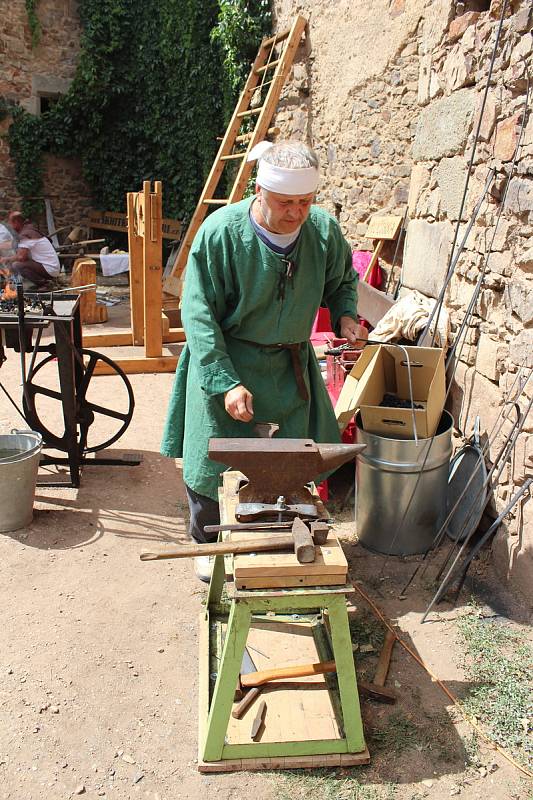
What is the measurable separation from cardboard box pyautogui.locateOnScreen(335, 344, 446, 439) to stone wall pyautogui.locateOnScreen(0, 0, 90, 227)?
36.8 feet

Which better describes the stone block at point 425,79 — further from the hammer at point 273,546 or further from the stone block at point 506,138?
the hammer at point 273,546

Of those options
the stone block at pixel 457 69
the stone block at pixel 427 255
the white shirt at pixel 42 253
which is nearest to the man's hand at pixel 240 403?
the stone block at pixel 427 255

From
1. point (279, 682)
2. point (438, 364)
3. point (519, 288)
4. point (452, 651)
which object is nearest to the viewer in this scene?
point (279, 682)

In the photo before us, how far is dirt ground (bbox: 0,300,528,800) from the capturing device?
215 cm

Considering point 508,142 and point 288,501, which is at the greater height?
point 508,142

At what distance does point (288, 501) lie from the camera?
2.21 metres

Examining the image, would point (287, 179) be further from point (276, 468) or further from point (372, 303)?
point (372, 303)

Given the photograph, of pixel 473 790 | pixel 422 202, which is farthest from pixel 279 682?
pixel 422 202

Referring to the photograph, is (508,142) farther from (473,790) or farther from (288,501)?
(473,790)

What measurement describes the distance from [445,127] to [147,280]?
3.50 meters

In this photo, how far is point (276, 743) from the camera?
2.19m

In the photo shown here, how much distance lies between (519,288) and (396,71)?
334 centimetres

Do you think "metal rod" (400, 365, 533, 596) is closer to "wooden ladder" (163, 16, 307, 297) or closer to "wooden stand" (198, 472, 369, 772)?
"wooden stand" (198, 472, 369, 772)

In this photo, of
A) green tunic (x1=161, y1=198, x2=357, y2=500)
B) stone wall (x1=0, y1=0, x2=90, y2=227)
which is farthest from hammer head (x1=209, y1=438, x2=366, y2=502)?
stone wall (x1=0, y1=0, x2=90, y2=227)
